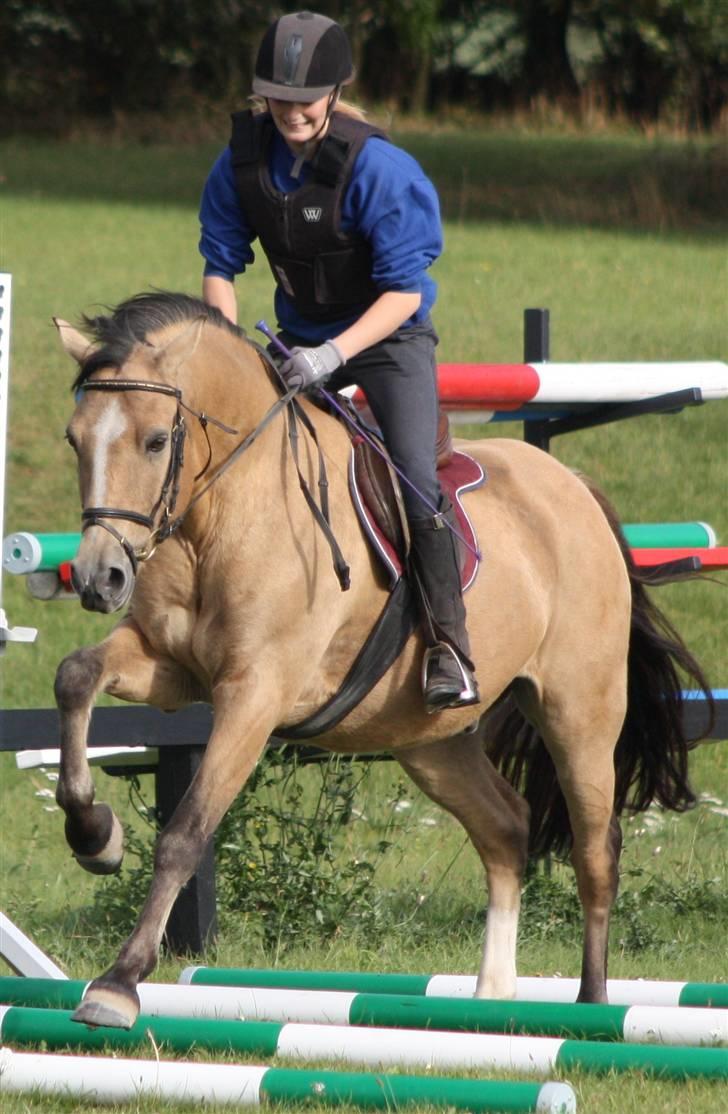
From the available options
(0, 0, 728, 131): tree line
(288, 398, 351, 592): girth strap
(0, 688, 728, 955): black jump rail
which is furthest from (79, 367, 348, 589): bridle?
(0, 0, 728, 131): tree line

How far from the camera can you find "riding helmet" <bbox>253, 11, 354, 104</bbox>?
490 cm

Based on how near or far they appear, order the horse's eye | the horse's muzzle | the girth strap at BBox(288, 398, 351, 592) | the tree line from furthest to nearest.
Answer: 1. the tree line
2. the girth strap at BBox(288, 398, 351, 592)
3. the horse's eye
4. the horse's muzzle

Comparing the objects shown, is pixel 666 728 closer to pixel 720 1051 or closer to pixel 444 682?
pixel 444 682

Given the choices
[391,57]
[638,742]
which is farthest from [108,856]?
[391,57]

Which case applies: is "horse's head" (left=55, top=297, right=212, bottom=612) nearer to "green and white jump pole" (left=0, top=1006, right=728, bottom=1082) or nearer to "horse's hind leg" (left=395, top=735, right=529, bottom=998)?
"green and white jump pole" (left=0, top=1006, right=728, bottom=1082)

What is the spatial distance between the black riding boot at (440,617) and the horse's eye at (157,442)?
3.18 ft

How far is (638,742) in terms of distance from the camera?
22.6 ft

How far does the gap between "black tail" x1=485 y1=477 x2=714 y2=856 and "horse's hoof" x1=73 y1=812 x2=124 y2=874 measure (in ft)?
6.88

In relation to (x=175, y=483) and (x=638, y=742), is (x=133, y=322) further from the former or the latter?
(x=638, y=742)

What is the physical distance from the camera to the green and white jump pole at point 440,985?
18.5ft

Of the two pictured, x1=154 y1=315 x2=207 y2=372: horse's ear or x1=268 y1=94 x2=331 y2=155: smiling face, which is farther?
x1=268 y1=94 x2=331 y2=155: smiling face

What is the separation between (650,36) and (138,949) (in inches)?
1221

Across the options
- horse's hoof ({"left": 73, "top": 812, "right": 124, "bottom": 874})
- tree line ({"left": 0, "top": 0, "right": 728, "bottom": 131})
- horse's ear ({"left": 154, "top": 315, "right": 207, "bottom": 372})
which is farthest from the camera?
tree line ({"left": 0, "top": 0, "right": 728, "bottom": 131})

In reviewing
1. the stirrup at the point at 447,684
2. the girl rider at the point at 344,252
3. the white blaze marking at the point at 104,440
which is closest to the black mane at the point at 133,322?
the white blaze marking at the point at 104,440
